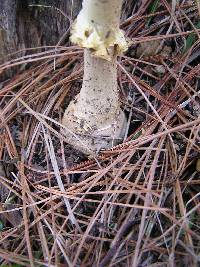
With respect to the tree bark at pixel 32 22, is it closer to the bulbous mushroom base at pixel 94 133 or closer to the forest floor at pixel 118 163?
the forest floor at pixel 118 163

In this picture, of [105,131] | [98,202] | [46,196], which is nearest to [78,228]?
[98,202]

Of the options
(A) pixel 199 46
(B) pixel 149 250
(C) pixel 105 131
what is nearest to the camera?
(B) pixel 149 250

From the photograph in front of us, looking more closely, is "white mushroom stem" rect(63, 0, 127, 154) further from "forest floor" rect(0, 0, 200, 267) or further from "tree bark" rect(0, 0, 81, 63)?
"tree bark" rect(0, 0, 81, 63)

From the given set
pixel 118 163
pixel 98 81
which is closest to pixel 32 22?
pixel 98 81

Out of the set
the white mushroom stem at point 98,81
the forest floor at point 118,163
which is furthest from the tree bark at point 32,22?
the white mushroom stem at point 98,81

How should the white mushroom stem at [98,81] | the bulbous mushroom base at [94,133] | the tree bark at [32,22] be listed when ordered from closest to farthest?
the white mushroom stem at [98,81] → the bulbous mushroom base at [94,133] → the tree bark at [32,22]

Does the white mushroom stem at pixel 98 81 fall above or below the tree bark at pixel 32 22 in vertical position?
below

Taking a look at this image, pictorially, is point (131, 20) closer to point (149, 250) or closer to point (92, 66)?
point (92, 66)
